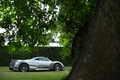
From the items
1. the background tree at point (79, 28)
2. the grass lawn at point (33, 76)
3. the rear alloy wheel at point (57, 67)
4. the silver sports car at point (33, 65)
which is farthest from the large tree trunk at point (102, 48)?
the rear alloy wheel at point (57, 67)

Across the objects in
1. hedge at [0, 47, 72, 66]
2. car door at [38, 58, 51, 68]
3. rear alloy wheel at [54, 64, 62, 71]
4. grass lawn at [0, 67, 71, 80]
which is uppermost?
hedge at [0, 47, 72, 66]

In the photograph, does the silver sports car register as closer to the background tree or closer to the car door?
the car door

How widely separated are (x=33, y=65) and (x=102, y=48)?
1299cm

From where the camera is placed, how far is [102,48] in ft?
14.8

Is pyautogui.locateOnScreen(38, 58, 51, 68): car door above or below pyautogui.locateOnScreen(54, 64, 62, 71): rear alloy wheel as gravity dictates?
above

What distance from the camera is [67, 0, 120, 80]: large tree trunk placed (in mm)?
4377

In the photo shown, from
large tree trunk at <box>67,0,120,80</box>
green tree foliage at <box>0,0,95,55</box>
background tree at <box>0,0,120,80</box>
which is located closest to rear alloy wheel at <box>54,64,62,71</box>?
background tree at <box>0,0,120,80</box>

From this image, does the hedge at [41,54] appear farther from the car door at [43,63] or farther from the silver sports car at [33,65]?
the car door at [43,63]

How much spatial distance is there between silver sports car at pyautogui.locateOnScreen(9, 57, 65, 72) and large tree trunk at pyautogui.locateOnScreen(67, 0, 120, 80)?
473 inches

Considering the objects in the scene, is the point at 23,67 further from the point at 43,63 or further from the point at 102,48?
the point at 102,48

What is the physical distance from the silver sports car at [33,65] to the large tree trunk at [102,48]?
12.0m

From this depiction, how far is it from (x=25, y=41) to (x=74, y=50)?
10.7 feet

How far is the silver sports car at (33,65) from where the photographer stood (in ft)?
53.6

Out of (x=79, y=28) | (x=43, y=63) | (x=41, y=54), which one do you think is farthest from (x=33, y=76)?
(x=41, y=54)
